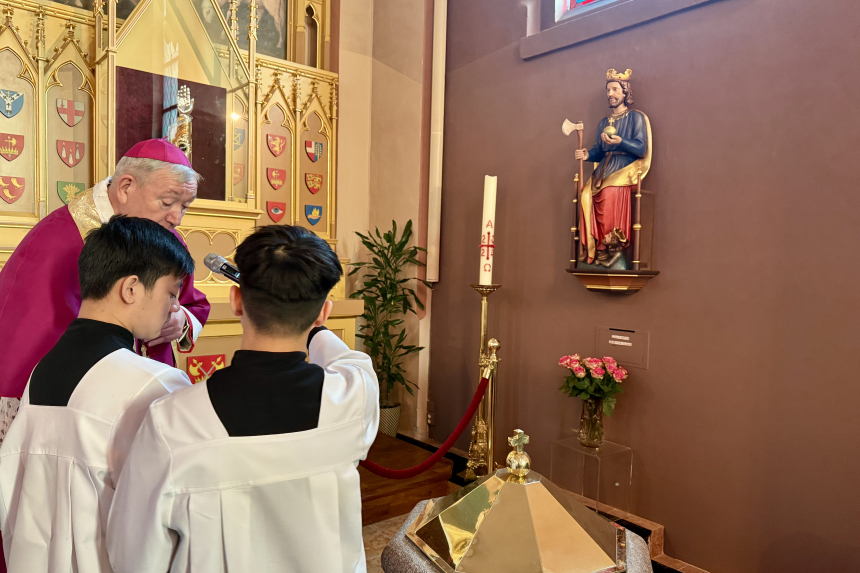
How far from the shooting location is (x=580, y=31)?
3920 mm

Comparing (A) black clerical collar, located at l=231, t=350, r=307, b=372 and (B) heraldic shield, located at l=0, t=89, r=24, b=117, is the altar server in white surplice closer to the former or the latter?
(A) black clerical collar, located at l=231, t=350, r=307, b=372

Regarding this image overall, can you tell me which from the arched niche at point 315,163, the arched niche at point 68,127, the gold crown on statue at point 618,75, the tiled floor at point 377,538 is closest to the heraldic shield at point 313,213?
the arched niche at point 315,163

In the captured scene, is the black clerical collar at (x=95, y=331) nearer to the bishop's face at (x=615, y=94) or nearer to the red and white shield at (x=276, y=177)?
the bishop's face at (x=615, y=94)

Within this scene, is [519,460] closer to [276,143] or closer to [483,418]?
[483,418]

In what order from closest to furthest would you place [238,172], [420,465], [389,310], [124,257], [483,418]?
[124,257] < [420,465] < [483,418] < [238,172] < [389,310]

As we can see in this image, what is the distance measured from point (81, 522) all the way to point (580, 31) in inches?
146

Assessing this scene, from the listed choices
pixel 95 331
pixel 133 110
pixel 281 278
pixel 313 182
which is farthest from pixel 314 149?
pixel 281 278

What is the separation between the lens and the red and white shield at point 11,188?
13.0 feet

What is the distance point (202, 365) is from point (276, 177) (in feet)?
6.48

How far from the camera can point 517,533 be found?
1.28 m

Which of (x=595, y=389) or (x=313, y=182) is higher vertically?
(x=313, y=182)

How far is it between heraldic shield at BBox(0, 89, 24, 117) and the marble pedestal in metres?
3.95

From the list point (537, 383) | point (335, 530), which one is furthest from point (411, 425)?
point (335, 530)

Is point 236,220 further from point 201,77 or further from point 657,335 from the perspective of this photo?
point 657,335
